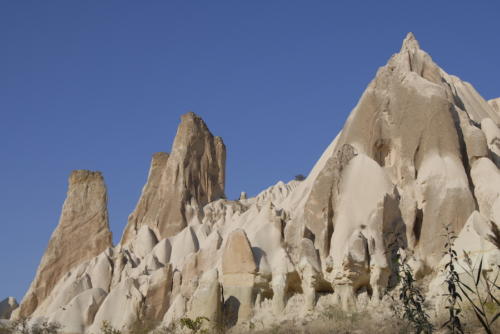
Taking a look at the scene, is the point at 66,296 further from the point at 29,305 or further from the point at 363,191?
the point at 363,191

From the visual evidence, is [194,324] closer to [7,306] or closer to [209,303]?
[209,303]

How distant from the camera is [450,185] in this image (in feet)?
82.7

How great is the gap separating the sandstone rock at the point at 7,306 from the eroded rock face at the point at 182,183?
7.87 metres

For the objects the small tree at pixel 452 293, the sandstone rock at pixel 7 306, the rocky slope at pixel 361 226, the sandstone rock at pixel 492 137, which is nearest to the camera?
the small tree at pixel 452 293

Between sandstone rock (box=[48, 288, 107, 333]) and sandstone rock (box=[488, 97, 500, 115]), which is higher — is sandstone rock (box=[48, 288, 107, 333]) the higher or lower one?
the lower one

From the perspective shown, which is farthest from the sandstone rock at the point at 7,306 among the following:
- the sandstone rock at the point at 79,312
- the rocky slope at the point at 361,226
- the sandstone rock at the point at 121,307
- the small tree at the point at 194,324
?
the small tree at the point at 194,324

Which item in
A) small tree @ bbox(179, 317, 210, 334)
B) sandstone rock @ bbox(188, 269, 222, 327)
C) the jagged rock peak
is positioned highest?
the jagged rock peak

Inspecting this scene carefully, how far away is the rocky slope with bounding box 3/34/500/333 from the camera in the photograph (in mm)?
24438

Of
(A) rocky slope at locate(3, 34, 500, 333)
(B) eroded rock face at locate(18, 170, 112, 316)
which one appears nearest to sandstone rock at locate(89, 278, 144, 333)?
(A) rocky slope at locate(3, 34, 500, 333)

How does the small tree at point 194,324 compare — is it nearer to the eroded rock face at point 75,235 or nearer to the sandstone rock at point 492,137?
the sandstone rock at point 492,137

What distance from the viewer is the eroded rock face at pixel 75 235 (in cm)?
4372

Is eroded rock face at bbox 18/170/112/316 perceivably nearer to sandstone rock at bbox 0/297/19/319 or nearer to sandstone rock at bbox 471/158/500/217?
sandstone rock at bbox 0/297/19/319

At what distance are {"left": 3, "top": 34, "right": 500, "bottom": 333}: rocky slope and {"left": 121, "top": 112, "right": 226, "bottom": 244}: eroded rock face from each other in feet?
28.2

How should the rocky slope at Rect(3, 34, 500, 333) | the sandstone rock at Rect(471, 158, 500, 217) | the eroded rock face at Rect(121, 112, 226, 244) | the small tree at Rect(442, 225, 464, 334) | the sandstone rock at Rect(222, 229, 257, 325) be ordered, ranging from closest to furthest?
the small tree at Rect(442, 225, 464, 334)
the rocky slope at Rect(3, 34, 500, 333)
the sandstone rock at Rect(471, 158, 500, 217)
the sandstone rock at Rect(222, 229, 257, 325)
the eroded rock face at Rect(121, 112, 226, 244)
